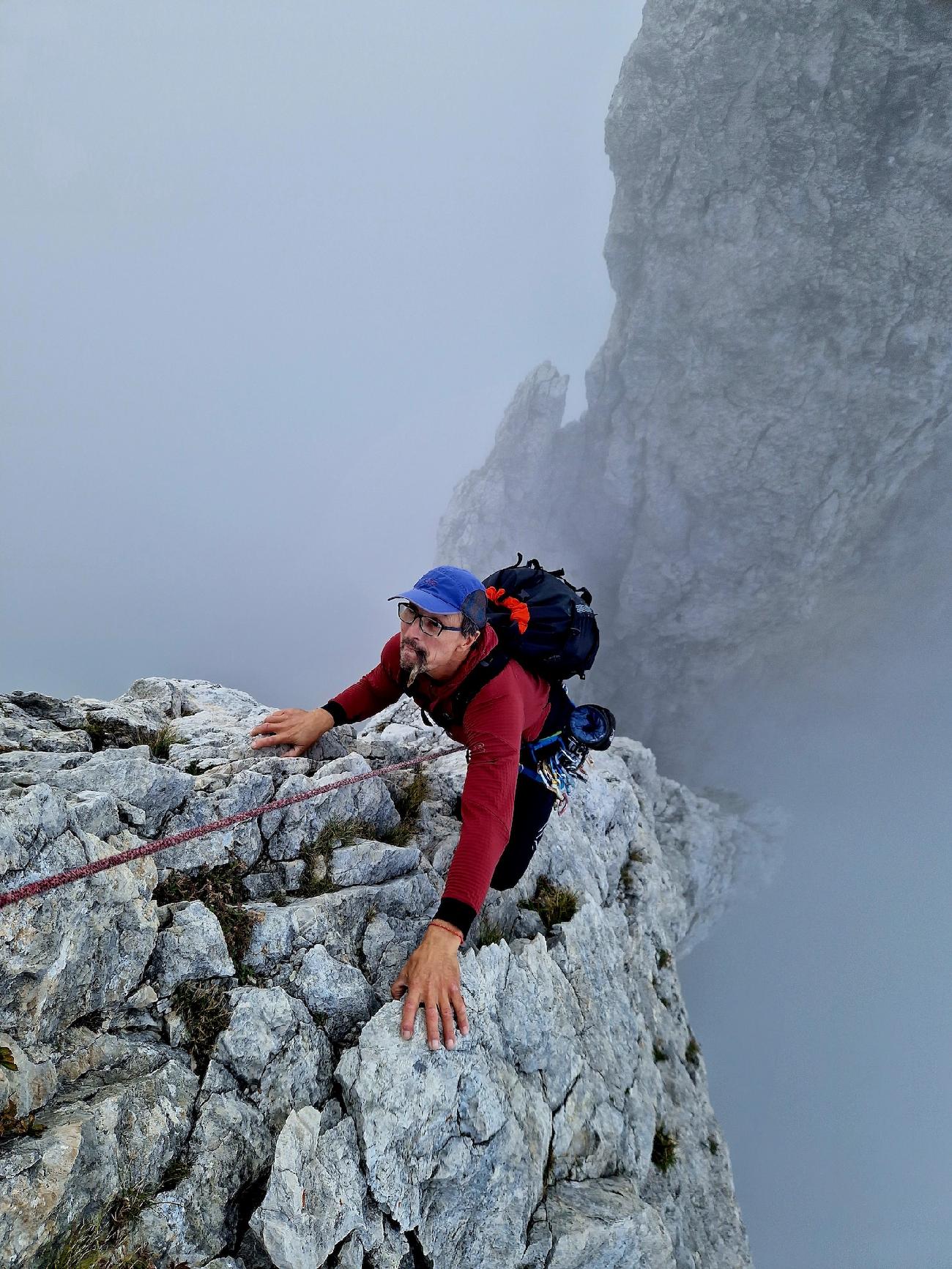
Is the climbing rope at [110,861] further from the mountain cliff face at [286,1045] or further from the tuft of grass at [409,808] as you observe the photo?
the tuft of grass at [409,808]

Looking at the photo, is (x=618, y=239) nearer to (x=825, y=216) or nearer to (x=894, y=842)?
(x=825, y=216)

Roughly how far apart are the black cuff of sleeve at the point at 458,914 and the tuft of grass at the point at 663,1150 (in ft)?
16.2

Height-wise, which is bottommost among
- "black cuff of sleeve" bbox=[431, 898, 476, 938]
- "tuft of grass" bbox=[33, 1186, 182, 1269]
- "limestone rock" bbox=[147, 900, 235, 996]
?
"tuft of grass" bbox=[33, 1186, 182, 1269]

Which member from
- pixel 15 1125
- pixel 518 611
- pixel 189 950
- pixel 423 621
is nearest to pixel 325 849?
pixel 189 950

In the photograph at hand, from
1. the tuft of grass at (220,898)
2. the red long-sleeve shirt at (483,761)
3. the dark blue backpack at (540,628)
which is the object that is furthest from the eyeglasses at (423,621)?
the tuft of grass at (220,898)

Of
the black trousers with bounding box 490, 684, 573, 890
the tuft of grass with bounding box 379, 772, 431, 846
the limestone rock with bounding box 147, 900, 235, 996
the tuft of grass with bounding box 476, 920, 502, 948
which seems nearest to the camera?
the limestone rock with bounding box 147, 900, 235, 996

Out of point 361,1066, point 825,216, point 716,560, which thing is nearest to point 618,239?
point 825,216

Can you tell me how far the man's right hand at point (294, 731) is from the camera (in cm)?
638

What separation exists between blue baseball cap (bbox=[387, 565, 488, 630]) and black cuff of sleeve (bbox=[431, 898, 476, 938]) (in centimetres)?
228

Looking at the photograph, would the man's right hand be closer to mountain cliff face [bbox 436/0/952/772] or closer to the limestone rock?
the limestone rock

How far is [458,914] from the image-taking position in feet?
13.4

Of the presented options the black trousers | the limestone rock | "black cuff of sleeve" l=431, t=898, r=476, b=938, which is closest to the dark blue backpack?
the black trousers

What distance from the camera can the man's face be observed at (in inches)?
184

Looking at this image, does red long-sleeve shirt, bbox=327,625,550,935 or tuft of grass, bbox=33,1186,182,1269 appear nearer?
tuft of grass, bbox=33,1186,182,1269
